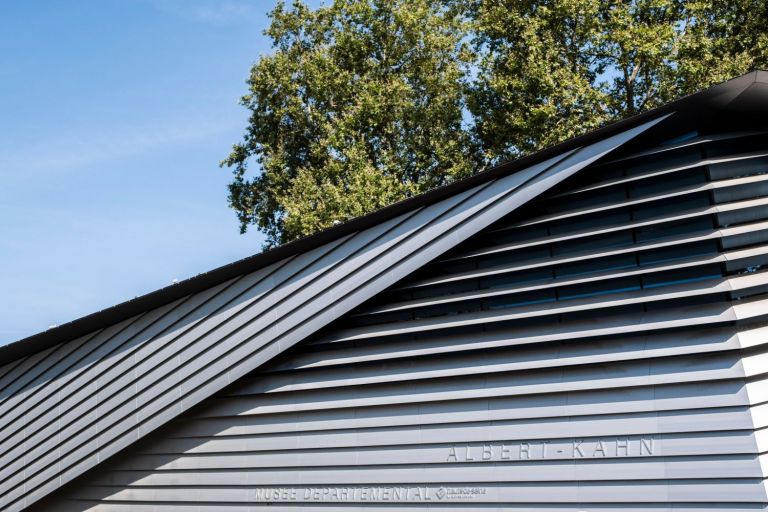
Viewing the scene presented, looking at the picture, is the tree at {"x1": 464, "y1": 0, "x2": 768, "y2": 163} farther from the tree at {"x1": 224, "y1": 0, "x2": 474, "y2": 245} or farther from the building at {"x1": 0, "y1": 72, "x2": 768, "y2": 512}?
the building at {"x1": 0, "y1": 72, "x2": 768, "y2": 512}

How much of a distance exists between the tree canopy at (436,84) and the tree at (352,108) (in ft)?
0.18

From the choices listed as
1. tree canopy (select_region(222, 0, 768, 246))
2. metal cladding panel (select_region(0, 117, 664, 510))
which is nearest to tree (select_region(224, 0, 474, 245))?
tree canopy (select_region(222, 0, 768, 246))

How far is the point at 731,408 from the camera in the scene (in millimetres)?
9680

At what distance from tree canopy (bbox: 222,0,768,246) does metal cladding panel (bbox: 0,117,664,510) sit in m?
14.2

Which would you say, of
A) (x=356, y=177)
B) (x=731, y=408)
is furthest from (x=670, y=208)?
(x=356, y=177)

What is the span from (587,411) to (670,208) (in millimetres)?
2713

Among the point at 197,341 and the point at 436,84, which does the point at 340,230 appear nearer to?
the point at 197,341

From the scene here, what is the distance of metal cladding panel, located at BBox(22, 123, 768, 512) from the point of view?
392 inches

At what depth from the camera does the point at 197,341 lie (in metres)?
13.6

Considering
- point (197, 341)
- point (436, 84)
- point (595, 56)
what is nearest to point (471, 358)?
point (197, 341)

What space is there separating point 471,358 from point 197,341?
460cm

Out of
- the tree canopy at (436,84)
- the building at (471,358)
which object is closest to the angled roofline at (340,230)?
the building at (471,358)

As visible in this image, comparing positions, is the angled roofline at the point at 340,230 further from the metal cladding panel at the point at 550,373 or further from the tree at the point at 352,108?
the tree at the point at 352,108

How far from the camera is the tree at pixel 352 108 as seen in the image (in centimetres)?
2986
